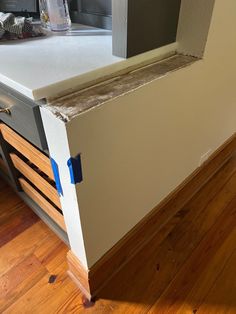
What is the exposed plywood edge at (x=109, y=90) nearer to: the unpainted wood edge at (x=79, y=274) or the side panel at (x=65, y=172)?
the side panel at (x=65, y=172)

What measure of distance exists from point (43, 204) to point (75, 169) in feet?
1.68

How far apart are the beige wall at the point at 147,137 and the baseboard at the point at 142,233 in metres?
0.04

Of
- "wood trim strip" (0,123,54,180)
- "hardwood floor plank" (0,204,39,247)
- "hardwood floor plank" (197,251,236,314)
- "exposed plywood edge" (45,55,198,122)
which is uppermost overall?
"exposed plywood edge" (45,55,198,122)

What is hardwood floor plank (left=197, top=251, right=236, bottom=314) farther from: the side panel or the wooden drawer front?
the wooden drawer front

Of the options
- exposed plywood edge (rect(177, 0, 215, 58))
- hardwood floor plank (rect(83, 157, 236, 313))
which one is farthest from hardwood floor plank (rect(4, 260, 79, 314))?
exposed plywood edge (rect(177, 0, 215, 58))

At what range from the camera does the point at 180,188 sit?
126 cm

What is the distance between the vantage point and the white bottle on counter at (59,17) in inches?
39.3

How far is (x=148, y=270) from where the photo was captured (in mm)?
1052

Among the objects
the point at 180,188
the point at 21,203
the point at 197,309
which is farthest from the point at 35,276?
the point at 180,188

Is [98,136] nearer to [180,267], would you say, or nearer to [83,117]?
[83,117]

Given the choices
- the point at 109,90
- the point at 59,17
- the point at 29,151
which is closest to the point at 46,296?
the point at 29,151

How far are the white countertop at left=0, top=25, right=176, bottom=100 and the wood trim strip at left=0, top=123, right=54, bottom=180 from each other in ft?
0.85

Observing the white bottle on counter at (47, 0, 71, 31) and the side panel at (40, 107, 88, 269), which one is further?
the white bottle on counter at (47, 0, 71, 31)

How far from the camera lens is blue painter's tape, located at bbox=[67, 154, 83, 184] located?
0.62 metres
